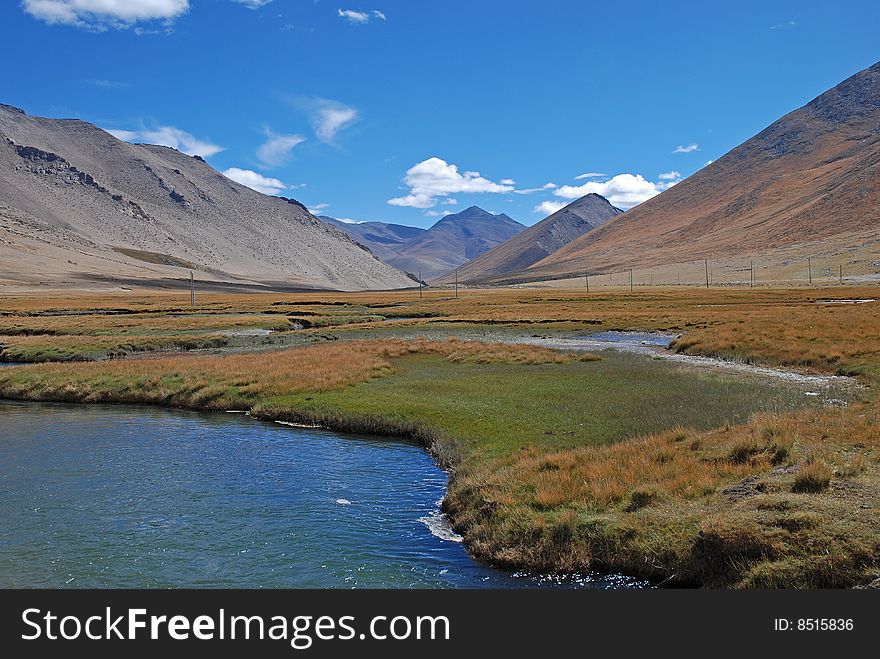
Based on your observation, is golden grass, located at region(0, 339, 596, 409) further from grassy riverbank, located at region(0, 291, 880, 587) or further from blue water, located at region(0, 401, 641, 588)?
blue water, located at region(0, 401, 641, 588)

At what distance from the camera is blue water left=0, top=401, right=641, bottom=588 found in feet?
45.2

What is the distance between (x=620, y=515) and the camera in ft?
47.2

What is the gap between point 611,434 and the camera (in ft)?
74.2

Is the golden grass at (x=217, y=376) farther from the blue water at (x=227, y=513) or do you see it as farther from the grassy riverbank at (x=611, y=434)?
the blue water at (x=227, y=513)

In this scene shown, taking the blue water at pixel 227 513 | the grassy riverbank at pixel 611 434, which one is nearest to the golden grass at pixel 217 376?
the grassy riverbank at pixel 611 434

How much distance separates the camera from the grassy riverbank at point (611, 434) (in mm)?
12555

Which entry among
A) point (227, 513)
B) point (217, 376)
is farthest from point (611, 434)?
point (217, 376)

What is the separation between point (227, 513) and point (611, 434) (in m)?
12.3

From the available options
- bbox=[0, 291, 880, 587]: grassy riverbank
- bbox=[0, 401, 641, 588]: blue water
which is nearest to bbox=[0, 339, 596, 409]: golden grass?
bbox=[0, 291, 880, 587]: grassy riverbank

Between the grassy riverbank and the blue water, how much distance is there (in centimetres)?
118

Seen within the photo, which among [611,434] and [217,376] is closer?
[611,434]

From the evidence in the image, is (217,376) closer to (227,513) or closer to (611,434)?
(227,513)

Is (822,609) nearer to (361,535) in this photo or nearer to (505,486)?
(505,486)

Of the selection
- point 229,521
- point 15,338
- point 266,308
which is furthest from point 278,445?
point 266,308
